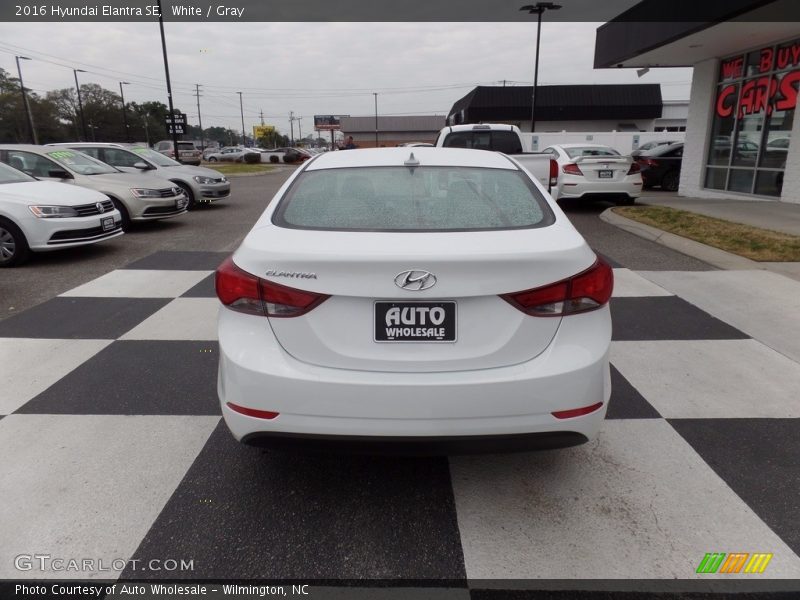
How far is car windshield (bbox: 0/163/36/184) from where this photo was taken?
25.8 ft

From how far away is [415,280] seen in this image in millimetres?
2166

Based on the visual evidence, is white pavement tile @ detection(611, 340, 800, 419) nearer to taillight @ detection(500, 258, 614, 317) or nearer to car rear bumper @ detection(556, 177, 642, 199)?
taillight @ detection(500, 258, 614, 317)

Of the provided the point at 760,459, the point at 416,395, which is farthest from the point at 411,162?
the point at 760,459

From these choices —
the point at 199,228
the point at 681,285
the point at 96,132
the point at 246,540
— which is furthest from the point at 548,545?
the point at 96,132

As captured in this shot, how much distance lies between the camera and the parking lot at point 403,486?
7.43ft

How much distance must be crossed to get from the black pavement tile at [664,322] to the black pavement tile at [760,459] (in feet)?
4.15

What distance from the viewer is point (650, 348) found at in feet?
14.8

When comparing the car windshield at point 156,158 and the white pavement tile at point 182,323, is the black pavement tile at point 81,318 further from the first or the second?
the car windshield at point 156,158

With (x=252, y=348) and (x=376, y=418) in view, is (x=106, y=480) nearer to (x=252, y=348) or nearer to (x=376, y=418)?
(x=252, y=348)

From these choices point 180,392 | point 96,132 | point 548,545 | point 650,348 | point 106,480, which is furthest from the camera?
point 96,132

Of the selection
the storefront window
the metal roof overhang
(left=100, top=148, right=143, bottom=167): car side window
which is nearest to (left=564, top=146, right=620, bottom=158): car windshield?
the metal roof overhang

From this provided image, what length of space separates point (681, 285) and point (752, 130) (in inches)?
394

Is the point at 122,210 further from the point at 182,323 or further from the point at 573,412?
the point at 573,412

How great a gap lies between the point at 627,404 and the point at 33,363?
4.28 metres
